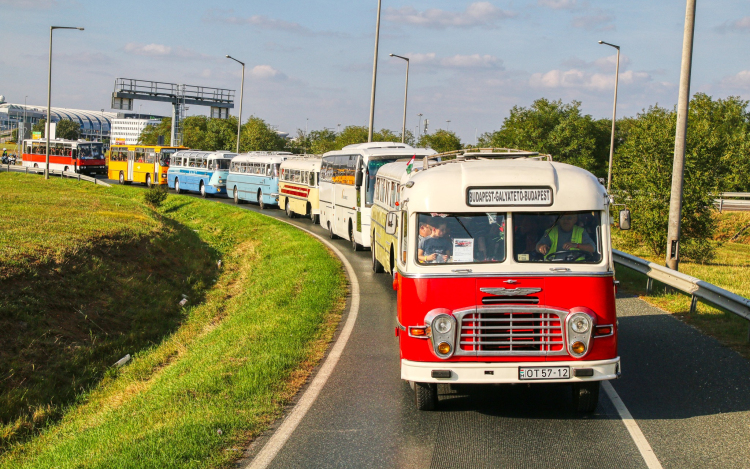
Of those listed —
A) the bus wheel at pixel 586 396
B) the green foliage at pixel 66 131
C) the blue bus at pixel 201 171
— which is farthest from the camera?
the green foliage at pixel 66 131

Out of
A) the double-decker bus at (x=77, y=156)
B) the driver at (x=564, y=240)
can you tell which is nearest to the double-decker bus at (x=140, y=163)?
the double-decker bus at (x=77, y=156)

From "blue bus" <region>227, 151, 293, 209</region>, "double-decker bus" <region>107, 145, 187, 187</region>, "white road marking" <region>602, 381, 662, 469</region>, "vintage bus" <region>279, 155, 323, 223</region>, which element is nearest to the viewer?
"white road marking" <region>602, 381, 662, 469</region>

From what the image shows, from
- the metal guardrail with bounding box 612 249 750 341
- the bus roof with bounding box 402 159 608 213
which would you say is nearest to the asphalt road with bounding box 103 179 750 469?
the metal guardrail with bounding box 612 249 750 341

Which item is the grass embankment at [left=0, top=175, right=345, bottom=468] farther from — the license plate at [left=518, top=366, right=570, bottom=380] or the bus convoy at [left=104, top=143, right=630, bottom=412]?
the license plate at [left=518, top=366, right=570, bottom=380]

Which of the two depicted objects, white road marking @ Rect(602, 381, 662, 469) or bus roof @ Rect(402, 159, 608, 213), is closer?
white road marking @ Rect(602, 381, 662, 469)

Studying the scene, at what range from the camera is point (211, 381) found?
8.91 m

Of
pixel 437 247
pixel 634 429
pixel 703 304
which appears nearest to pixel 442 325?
pixel 437 247

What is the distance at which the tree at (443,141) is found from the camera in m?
57.4

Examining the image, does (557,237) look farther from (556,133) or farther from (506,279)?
(556,133)

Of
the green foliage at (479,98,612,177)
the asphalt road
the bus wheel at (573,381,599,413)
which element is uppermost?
the green foliage at (479,98,612,177)

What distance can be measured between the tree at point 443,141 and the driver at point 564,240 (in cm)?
4906

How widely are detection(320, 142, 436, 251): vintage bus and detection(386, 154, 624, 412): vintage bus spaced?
11.2 m

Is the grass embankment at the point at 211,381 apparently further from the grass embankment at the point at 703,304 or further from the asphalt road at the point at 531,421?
the grass embankment at the point at 703,304

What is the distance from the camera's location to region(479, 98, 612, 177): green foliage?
41094 mm
